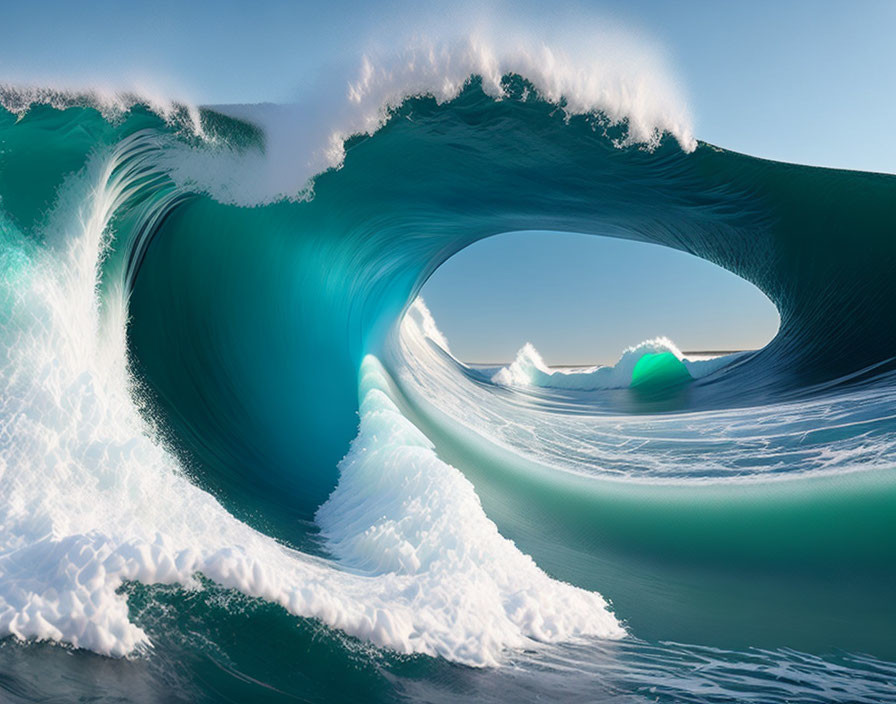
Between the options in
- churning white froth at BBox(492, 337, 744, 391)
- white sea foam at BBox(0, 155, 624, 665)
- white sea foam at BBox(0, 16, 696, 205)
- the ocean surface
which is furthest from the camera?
churning white froth at BBox(492, 337, 744, 391)

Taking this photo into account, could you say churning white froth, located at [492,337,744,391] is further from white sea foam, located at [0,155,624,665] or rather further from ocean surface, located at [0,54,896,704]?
white sea foam, located at [0,155,624,665]

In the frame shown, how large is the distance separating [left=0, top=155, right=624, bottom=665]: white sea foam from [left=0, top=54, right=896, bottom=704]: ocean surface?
0.05 ft

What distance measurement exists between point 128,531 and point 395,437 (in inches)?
128

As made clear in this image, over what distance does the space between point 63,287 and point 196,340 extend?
7.01ft

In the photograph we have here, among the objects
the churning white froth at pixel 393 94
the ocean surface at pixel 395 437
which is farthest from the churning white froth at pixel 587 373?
the churning white froth at pixel 393 94

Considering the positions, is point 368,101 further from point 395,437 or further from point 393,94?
point 395,437

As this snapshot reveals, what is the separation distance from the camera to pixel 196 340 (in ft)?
18.0

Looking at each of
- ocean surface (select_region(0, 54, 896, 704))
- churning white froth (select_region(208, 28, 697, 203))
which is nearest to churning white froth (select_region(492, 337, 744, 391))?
ocean surface (select_region(0, 54, 896, 704))

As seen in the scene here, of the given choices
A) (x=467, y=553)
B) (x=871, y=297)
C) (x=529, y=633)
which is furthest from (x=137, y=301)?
(x=871, y=297)

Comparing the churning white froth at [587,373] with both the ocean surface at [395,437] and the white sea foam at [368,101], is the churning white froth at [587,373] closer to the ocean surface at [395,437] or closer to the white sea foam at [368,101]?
the ocean surface at [395,437]

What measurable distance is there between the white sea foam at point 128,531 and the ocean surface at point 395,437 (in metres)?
0.02

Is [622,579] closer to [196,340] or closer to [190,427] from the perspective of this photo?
[190,427]

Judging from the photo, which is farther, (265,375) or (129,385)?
(265,375)

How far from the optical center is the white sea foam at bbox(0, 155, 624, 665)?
75.8 inches
